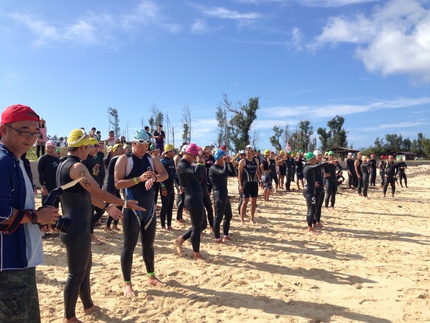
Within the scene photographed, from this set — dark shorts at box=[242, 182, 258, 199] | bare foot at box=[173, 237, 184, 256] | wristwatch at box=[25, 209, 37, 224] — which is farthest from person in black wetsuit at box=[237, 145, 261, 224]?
wristwatch at box=[25, 209, 37, 224]

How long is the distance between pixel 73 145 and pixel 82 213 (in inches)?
28.3

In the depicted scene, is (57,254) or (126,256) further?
(57,254)

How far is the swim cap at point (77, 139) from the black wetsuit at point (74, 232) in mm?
140

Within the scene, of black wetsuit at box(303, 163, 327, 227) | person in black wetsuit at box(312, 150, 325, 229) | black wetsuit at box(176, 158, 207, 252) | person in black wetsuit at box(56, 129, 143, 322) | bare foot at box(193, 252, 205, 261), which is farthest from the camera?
person in black wetsuit at box(312, 150, 325, 229)

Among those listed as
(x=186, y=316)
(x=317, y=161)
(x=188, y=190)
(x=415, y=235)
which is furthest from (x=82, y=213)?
(x=415, y=235)

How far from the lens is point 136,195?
4465mm

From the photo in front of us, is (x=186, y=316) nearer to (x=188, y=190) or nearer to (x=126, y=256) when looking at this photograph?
(x=126, y=256)

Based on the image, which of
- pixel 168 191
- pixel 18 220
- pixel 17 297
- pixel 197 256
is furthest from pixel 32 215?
pixel 168 191

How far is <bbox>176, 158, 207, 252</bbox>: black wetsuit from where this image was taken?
19.0 feet

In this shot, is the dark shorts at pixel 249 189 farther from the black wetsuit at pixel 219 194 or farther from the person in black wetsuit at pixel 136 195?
the person in black wetsuit at pixel 136 195

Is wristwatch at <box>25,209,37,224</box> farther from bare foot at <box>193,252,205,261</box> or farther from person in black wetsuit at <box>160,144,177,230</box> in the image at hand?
person in black wetsuit at <box>160,144,177,230</box>

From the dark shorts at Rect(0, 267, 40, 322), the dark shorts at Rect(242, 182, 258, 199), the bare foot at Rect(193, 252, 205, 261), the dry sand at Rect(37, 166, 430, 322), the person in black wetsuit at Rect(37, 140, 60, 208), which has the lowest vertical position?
the dry sand at Rect(37, 166, 430, 322)

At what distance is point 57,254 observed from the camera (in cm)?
638

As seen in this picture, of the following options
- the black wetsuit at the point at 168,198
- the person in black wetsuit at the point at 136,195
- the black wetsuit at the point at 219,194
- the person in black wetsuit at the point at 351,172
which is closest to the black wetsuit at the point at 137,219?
the person in black wetsuit at the point at 136,195
